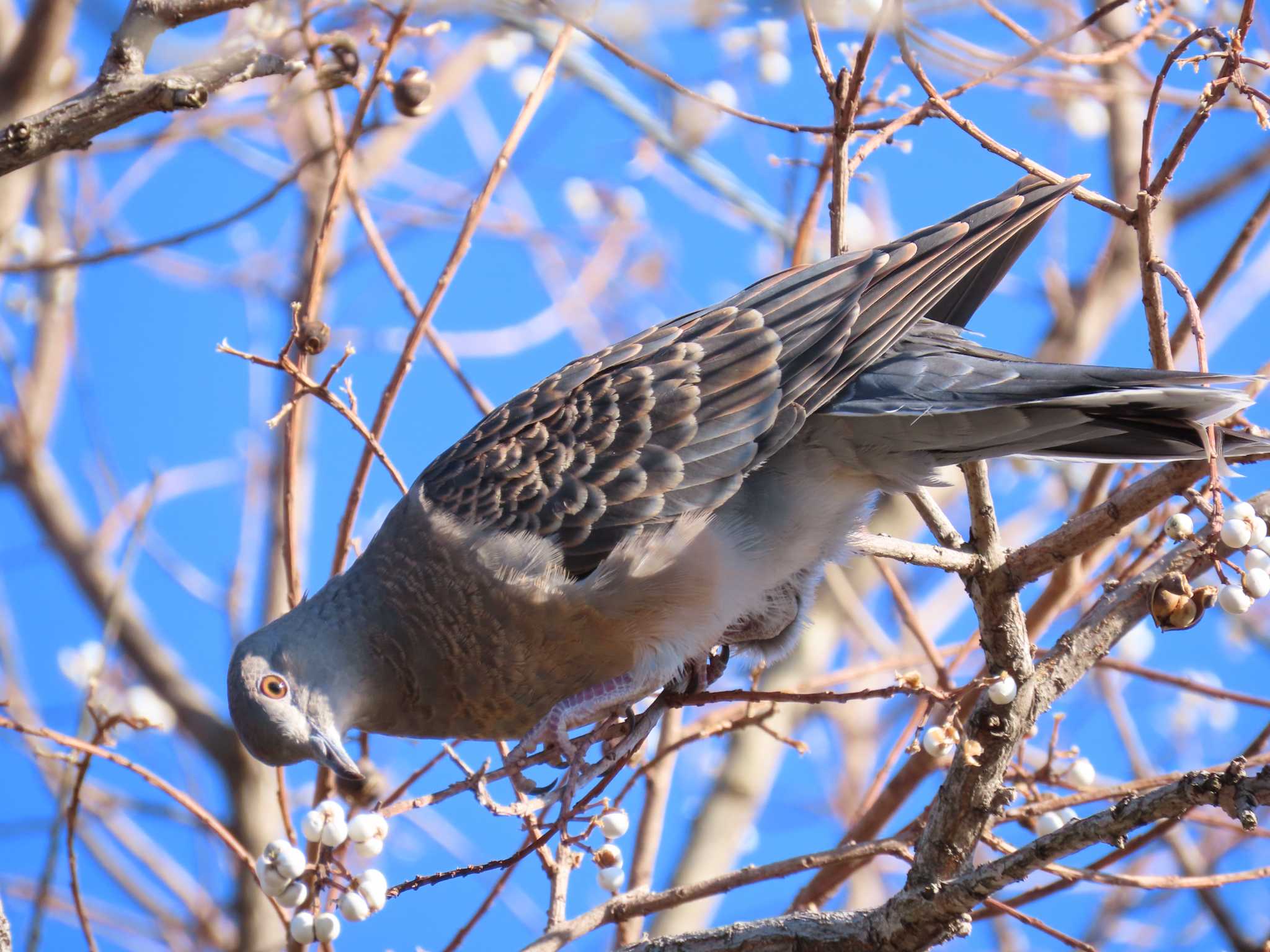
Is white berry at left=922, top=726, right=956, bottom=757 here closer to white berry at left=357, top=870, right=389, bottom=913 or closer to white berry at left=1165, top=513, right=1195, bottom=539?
white berry at left=1165, top=513, right=1195, bottom=539

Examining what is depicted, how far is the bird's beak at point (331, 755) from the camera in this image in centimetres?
317

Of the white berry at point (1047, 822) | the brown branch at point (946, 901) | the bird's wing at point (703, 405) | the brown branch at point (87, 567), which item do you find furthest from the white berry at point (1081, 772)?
the brown branch at point (87, 567)

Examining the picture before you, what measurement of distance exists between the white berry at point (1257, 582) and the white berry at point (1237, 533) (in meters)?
0.08

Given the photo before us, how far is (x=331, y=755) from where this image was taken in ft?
10.5

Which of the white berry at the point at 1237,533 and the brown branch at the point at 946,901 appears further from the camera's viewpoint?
the white berry at the point at 1237,533

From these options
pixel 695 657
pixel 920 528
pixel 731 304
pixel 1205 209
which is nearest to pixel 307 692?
pixel 695 657

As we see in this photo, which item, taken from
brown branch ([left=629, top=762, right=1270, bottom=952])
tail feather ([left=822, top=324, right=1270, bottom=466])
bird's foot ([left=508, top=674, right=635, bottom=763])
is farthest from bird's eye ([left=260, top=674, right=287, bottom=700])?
tail feather ([left=822, top=324, right=1270, bottom=466])

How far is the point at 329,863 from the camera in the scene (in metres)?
2.49

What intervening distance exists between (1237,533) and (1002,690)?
2.22 feet

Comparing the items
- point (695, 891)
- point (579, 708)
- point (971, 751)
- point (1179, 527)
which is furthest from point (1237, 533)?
point (579, 708)

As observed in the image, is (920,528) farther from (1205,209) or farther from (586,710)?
(586,710)

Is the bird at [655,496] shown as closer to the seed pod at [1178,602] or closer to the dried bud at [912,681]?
the seed pod at [1178,602]

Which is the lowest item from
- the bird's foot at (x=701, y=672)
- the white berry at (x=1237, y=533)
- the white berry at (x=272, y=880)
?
the white berry at (x=272, y=880)

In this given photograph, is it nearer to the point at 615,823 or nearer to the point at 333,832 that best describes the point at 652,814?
the point at 615,823
